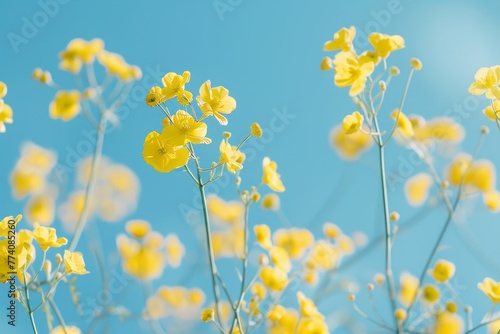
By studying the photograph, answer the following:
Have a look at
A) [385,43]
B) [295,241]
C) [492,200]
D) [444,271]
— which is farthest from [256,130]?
[492,200]

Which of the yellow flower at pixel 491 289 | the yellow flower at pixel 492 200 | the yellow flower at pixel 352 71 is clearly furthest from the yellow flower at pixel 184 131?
the yellow flower at pixel 492 200

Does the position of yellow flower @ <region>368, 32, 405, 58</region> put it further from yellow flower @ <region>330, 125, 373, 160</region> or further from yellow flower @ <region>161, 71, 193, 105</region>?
yellow flower @ <region>330, 125, 373, 160</region>

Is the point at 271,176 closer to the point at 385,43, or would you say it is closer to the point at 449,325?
the point at 385,43

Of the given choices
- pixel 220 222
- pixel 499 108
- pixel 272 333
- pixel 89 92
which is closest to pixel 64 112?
pixel 89 92

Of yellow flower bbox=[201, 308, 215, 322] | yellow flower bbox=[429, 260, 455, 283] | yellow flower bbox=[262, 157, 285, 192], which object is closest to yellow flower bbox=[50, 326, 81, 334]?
yellow flower bbox=[201, 308, 215, 322]

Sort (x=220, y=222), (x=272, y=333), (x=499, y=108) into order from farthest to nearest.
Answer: (x=220, y=222)
(x=272, y=333)
(x=499, y=108)

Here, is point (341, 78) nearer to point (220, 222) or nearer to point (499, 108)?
point (499, 108)
